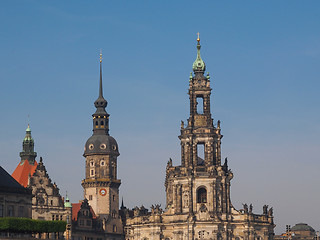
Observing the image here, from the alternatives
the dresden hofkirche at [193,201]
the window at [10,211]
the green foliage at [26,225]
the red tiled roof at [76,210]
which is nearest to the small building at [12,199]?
the window at [10,211]

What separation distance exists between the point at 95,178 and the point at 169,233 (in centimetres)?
2874

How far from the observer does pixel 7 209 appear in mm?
126125

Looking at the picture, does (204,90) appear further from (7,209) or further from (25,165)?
(7,209)

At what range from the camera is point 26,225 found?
375ft

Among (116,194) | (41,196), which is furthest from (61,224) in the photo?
(116,194)

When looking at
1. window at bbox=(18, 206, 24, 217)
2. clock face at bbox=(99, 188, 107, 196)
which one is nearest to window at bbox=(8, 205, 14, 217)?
window at bbox=(18, 206, 24, 217)

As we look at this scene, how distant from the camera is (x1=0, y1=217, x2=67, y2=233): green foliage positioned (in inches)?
4417

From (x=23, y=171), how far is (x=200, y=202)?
36.2 metres

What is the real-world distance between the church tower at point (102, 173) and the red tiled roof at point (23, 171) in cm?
1377

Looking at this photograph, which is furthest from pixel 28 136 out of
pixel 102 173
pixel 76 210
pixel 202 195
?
pixel 202 195

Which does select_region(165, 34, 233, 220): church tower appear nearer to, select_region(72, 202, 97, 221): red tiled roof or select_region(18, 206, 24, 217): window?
select_region(72, 202, 97, 221): red tiled roof

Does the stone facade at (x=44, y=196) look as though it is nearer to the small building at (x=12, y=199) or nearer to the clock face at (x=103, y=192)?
the clock face at (x=103, y=192)

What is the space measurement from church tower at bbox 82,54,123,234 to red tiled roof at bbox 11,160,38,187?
13771 millimetres

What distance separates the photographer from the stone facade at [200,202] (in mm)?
160125
